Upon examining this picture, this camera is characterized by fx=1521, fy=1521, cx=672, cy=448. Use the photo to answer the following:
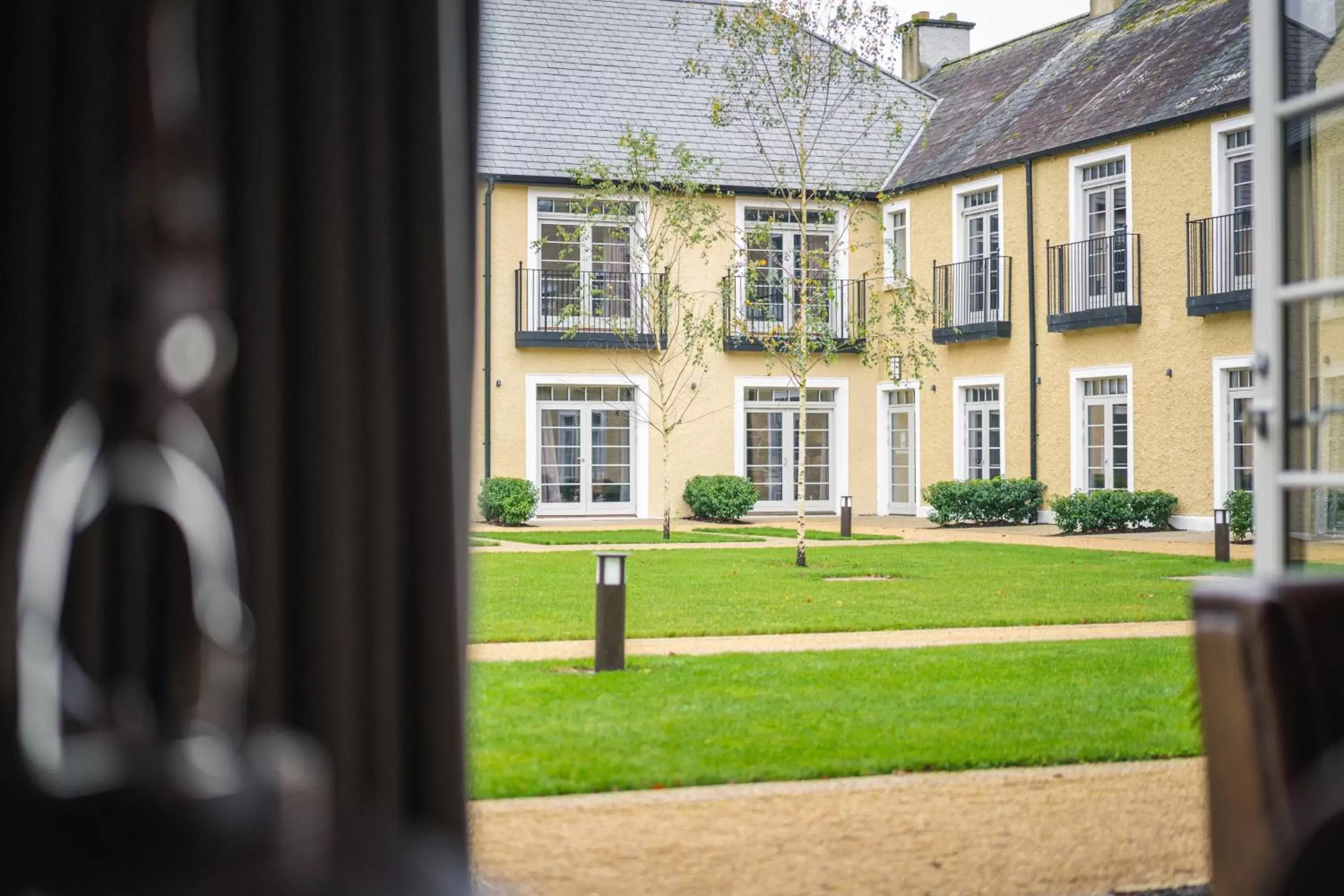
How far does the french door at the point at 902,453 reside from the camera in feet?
69.7

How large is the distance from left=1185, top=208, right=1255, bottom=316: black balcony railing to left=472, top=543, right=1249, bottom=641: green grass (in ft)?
11.8

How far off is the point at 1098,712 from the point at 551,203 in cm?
1536

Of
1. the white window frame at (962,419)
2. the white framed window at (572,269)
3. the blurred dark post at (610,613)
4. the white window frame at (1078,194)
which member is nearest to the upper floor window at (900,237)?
the white window frame at (962,419)

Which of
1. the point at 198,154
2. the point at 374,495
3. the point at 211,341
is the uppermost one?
the point at 198,154

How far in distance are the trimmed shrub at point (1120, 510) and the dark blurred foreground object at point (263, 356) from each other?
14897 mm

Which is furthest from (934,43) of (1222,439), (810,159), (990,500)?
(1222,439)

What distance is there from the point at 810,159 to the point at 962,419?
4472mm

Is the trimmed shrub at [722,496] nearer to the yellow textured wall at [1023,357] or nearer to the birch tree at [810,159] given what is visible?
the yellow textured wall at [1023,357]

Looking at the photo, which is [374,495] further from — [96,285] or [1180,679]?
[1180,679]

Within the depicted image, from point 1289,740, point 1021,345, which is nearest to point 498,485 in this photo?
point 1021,345

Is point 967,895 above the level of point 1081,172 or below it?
below

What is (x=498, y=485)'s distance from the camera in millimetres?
19062

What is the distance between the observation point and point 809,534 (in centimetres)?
1755

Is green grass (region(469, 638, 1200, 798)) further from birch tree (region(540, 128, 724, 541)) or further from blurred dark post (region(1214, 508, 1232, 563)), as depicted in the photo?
birch tree (region(540, 128, 724, 541))
